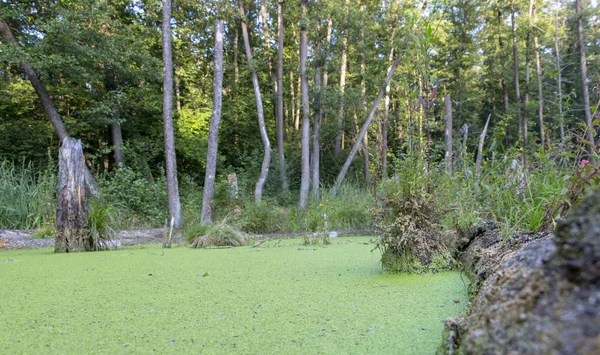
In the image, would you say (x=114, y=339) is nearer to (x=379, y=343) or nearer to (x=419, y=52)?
(x=379, y=343)

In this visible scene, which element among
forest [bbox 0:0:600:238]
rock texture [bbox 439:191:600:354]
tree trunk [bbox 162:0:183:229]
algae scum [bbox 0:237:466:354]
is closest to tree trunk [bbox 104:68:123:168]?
forest [bbox 0:0:600:238]

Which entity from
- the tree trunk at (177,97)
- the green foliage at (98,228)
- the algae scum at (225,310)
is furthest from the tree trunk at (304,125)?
the algae scum at (225,310)

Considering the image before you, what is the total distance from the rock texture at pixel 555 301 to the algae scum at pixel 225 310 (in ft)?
1.61

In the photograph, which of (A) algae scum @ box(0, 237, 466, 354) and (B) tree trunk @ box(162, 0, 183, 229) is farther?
(B) tree trunk @ box(162, 0, 183, 229)

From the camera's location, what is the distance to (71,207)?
3.80 m

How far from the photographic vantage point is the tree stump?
381 cm

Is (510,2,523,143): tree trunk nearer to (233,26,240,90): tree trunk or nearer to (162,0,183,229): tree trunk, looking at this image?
(233,26,240,90): tree trunk

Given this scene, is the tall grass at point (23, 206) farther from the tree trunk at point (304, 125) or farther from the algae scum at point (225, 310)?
the tree trunk at point (304, 125)

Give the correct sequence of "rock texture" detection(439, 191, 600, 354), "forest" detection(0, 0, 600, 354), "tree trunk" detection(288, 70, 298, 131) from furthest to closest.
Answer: "tree trunk" detection(288, 70, 298, 131) < "forest" detection(0, 0, 600, 354) < "rock texture" detection(439, 191, 600, 354)

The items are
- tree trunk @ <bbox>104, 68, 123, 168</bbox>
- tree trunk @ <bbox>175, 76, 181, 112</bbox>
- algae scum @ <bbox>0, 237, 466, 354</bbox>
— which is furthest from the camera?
tree trunk @ <bbox>175, 76, 181, 112</bbox>

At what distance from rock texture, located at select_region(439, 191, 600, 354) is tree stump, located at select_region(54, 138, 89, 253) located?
13.5 ft

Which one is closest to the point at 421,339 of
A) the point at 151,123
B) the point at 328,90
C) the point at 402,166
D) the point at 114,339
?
the point at 114,339

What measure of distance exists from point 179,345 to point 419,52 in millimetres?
2191

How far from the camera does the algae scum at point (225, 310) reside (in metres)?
1.15
